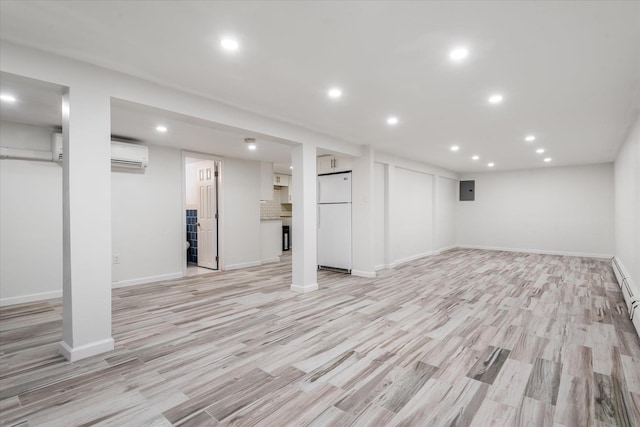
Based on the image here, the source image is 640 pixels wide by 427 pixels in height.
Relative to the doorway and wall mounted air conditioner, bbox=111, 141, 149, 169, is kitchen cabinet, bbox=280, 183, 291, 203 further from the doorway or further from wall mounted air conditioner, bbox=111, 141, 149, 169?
wall mounted air conditioner, bbox=111, 141, 149, 169

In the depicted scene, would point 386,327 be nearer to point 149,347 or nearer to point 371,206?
point 149,347

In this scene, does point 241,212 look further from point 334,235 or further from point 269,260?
point 334,235

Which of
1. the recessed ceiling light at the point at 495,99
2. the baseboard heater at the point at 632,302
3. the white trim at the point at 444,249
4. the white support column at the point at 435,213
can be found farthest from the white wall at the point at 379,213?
the baseboard heater at the point at 632,302

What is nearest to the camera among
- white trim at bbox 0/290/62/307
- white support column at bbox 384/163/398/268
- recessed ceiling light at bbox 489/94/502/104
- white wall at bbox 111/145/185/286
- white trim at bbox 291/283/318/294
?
recessed ceiling light at bbox 489/94/502/104

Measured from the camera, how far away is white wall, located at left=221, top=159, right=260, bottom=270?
634cm

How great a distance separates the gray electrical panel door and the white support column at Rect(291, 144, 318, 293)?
699 centimetres

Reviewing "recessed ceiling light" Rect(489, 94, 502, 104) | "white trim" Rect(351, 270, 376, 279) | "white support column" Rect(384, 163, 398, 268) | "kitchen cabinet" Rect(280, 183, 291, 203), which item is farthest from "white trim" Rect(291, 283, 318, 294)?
"kitchen cabinet" Rect(280, 183, 291, 203)

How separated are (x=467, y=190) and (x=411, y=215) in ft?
11.4

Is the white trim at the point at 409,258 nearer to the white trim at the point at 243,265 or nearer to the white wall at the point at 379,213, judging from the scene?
the white wall at the point at 379,213

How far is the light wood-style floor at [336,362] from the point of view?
1.79 m

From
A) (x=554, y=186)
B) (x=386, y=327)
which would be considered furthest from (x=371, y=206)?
(x=554, y=186)

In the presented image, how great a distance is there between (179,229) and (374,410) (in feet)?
16.2

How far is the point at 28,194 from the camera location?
13.4ft

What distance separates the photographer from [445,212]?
905 cm
